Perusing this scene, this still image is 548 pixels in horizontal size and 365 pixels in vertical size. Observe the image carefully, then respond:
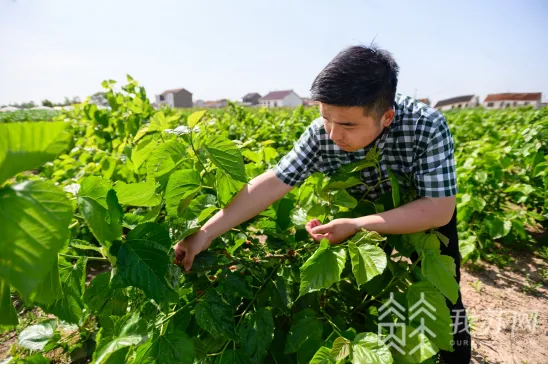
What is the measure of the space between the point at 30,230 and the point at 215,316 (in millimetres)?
654

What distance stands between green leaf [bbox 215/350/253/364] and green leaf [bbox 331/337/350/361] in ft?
0.86

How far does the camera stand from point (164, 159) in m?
1.10

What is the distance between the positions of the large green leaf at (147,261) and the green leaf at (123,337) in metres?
Result: 0.16

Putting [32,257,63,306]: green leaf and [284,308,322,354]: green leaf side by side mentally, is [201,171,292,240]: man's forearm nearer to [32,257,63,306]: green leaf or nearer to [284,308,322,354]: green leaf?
[284,308,322,354]: green leaf

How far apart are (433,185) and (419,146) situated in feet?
0.63

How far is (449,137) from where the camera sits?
1453mm

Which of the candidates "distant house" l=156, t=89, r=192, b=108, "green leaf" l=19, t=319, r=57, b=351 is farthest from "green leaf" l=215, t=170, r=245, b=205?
"distant house" l=156, t=89, r=192, b=108

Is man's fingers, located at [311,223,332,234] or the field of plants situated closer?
the field of plants

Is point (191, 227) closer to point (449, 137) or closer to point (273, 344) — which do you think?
point (273, 344)

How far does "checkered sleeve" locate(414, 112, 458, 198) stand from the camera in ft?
4.42

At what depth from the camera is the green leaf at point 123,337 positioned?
902 millimetres

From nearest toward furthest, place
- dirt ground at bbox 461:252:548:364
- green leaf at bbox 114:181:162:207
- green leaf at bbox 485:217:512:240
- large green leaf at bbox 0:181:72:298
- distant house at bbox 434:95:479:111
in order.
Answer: large green leaf at bbox 0:181:72:298 → green leaf at bbox 114:181:162:207 → dirt ground at bbox 461:252:548:364 → green leaf at bbox 485:217:512:240 → distant house at bbox 434:95:479:111

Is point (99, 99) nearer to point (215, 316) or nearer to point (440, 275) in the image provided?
point (215, 316)

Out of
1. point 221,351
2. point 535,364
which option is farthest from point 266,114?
point 221,351
